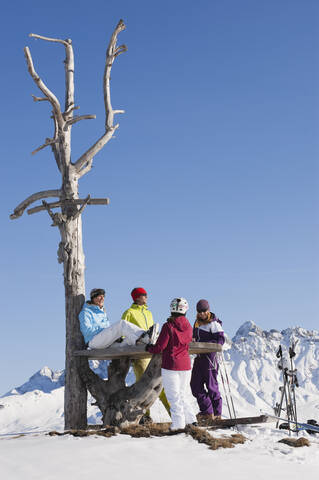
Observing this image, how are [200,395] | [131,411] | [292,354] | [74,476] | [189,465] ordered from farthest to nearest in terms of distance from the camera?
[292,354] → [200,395] → [131,411] → [189,465] → [74,476]

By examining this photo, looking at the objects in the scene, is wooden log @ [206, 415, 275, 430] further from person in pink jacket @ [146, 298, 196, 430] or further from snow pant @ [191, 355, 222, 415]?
person in pink jacket @ [146, 298, 196, 430]

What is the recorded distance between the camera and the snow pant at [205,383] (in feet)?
37.5

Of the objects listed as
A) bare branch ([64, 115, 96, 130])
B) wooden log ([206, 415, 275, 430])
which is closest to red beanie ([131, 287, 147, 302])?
wooden log ([206, 415, 275, 430])

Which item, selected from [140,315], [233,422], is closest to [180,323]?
[140,315]

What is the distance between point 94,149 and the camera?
1381 cm

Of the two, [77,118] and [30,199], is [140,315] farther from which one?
[77,118]

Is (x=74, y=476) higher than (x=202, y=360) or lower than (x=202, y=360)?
lower

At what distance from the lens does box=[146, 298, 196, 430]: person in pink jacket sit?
957 cm

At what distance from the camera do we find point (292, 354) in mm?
12359

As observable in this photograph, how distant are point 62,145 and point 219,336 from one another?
18.0ft

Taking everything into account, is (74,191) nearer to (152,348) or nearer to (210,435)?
(152,348)

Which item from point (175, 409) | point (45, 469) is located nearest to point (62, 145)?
point (175, 409)

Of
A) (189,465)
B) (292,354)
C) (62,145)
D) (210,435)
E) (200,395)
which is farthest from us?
(62,145)

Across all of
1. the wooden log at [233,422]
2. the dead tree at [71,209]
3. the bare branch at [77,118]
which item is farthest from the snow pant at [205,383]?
the bare branch at [77,118]
